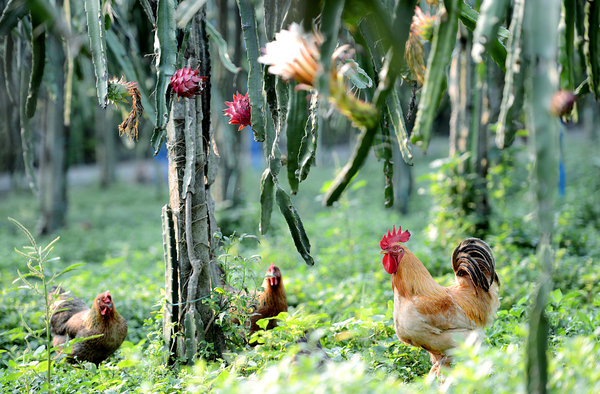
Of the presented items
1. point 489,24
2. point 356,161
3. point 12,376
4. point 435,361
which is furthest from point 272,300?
point 489,24

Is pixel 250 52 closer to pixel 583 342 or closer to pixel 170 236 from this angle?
pixel 170 236

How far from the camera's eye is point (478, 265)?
2.91 m

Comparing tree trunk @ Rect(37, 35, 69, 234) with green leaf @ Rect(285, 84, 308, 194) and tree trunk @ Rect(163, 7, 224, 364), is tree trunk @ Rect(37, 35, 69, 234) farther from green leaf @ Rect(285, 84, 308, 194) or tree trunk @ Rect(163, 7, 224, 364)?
green leaf @ Rect(285, 84, 308, 194)

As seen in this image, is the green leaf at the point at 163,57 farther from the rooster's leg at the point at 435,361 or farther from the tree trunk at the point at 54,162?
the tree trunk at the point at 54,162

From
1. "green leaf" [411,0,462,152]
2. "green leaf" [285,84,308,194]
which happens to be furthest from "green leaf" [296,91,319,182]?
"green leaf" [411,0,462,152]

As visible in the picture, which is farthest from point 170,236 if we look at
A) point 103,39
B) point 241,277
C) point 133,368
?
point 103,39

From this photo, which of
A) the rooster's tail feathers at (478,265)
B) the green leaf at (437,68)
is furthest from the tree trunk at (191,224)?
the rooster's tail feathers at (478,265)

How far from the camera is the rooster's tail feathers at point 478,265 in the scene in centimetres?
289

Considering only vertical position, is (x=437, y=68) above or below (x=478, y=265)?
above

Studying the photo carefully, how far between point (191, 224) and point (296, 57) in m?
1.39

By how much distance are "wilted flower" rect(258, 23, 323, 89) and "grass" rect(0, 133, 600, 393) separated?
0.96 meters

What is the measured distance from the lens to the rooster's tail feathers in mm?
2893

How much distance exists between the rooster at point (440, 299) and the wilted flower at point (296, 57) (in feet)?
4.68

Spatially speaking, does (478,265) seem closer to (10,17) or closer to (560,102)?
(560,102)
